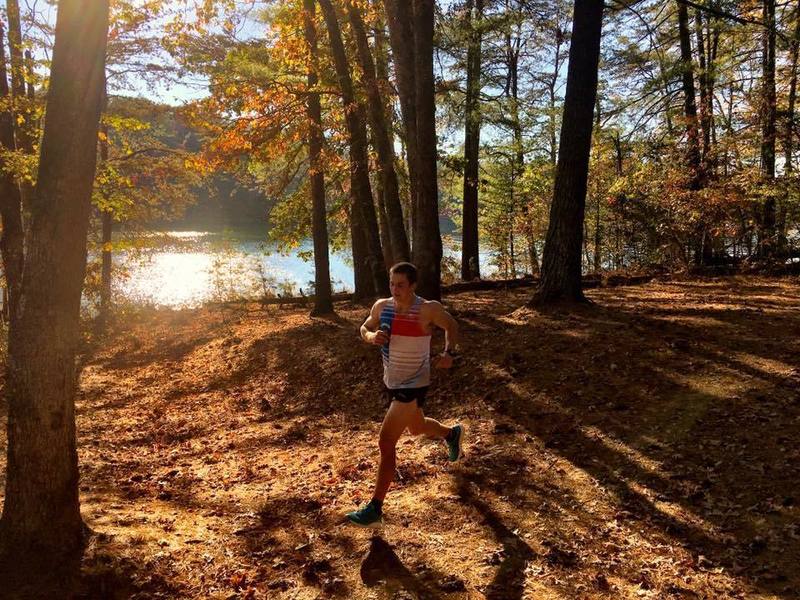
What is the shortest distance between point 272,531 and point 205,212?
8989 centimetres

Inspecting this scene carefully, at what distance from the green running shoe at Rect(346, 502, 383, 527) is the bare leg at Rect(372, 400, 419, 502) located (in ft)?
0.35

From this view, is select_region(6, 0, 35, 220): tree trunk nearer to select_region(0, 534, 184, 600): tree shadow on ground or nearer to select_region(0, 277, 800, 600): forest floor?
select_region(0, 277, 800, 600): forest floor

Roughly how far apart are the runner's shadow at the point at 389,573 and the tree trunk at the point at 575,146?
6.15 metres

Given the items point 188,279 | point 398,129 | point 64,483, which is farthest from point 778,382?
point 188,279

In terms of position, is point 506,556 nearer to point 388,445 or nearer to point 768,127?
point 388,445

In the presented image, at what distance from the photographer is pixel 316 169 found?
12.4 m

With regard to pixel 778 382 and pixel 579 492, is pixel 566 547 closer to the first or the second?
pixel 579 492

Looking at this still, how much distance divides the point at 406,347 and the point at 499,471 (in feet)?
6.25


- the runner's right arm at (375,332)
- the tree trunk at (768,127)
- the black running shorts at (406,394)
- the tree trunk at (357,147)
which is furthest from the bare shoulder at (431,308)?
the tree trunk at (768,127)

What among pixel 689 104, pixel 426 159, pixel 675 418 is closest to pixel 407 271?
pixel 675 418

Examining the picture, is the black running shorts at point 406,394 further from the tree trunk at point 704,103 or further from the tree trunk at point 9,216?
the tree trunk at point 704,103

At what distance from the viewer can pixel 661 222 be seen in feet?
50.8

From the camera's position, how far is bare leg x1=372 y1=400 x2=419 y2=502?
4266mm

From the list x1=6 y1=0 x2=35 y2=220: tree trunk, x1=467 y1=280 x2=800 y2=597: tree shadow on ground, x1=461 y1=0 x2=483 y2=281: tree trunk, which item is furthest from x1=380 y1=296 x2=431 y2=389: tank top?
x1=461 y1=0 x2=483 y2=281: tree trunk
